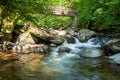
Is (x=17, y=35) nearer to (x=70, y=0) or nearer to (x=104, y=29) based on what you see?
(x=104, y=29)

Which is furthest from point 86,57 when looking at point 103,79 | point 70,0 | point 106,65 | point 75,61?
point 70,0

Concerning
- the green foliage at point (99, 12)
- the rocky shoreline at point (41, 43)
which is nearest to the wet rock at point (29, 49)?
the rocky shoreline at point (41, 43)

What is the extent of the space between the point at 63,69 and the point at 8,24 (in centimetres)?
546

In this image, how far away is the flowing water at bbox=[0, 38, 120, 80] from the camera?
312 inches

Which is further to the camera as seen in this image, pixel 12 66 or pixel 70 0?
pixel 70 0

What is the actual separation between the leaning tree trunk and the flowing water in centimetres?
309

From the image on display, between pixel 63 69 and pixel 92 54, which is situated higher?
pixel 63 69

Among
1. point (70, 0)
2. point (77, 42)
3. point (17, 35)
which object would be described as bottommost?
point (77, 42)

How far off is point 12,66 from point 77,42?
697cm

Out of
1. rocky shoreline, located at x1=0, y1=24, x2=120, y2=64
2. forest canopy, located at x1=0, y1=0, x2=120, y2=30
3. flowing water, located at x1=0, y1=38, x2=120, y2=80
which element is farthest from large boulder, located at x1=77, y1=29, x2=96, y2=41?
flowing water, located at x1=0, y1=38, x2=120, y2=80

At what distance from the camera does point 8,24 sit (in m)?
13.1

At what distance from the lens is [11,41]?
13484 mm

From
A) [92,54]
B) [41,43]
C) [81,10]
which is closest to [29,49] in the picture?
[41,43]

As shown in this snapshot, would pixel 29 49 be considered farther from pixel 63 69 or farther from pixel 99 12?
pixel 99 12
